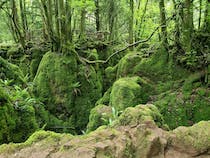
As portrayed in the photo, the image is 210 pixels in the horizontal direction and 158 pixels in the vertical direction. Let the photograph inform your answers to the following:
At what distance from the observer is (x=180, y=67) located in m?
10.0

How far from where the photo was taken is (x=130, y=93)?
9.27 m

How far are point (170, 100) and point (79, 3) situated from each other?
18.8 feet

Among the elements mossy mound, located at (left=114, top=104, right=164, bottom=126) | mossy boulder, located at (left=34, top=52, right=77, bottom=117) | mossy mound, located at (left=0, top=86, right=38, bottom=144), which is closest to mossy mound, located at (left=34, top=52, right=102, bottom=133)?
mossy boulder, located at (left=34, top=52, right=77, bottom=117)

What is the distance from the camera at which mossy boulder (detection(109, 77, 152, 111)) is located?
29.7 ft

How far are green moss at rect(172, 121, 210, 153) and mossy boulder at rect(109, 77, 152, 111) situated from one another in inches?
184

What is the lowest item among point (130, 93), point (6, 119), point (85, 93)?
point (85, 93)

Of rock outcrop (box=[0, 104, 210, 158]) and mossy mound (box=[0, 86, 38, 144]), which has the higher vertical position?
rock outcrop (box=[0, 104, 210, 158])

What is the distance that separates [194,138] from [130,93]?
5235 millimetres

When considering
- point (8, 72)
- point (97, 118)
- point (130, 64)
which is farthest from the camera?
point (130, 64)

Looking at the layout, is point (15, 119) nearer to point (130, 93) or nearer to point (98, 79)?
point (130, 93)

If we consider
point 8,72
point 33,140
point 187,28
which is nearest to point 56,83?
point 8,72

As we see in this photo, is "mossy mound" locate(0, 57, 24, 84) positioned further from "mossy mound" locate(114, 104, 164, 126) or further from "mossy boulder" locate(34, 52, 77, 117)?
"mossy mound" locate(114, 104, 164, 126)

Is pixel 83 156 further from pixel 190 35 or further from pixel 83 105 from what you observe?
pixel 83 105

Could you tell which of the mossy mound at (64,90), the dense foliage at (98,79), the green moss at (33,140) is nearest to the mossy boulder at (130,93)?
the dense foliage at (98,79)
